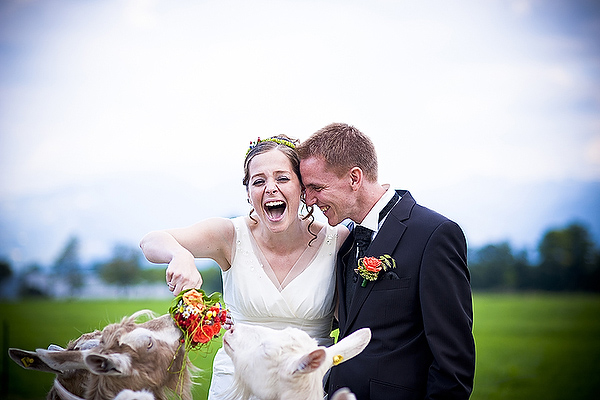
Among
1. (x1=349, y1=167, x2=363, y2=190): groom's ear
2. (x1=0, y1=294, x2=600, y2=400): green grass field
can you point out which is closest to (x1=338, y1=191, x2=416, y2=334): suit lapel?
(x1=349, y1=167, x2=363, y2=190): groom's ear

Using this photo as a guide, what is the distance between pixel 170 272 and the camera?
3299 millimetres

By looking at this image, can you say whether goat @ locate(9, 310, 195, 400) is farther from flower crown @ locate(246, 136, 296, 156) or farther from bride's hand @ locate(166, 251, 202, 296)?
flower crown @ locate(246, 136, 296, 156)

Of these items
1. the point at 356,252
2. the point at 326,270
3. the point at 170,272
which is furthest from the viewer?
the point at 326,270

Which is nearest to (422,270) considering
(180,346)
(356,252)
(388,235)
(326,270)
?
(388,235)

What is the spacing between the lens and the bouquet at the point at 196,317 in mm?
3015

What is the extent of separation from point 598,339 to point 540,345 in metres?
3.90

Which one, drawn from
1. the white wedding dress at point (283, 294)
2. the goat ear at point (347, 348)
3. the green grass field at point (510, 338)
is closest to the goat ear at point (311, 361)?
A: the goat ear at point (347, 348)

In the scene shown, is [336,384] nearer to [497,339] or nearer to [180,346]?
[180,346]

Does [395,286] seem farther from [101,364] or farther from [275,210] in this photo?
[101,364]

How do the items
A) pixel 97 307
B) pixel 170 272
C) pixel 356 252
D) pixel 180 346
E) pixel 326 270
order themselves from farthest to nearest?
pixel 97 307
pixel 326 270
pixel 356 252
pixel 170 272
pixel 180 346

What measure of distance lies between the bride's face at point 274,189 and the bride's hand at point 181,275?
917 mm

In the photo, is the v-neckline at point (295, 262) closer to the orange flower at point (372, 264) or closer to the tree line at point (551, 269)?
the orange flower at point (372, 264)

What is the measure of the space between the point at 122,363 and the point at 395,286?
1764 mm

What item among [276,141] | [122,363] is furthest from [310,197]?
[122,363]
